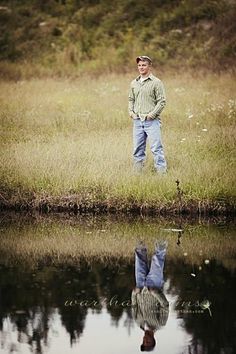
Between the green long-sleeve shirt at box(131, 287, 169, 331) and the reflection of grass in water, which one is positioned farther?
the reflection of grass in water

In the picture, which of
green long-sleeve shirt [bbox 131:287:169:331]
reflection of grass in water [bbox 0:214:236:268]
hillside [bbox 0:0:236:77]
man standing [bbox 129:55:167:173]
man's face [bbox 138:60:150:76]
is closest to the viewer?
green long-sleeve shirt [bbox 131:287:169:331]

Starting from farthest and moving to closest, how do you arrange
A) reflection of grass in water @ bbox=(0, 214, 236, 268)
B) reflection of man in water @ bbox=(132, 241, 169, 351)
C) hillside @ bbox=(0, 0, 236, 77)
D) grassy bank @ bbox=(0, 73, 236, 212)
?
hillside @ bbox=(0, 0, 236, 77), grassy bank @ bbox=(0, 73, 236, 212), reflection of grass in water @ bbox=(0, 214, 236, 268), reflection of man in water @ bbox=(132, 241, 169, 351)

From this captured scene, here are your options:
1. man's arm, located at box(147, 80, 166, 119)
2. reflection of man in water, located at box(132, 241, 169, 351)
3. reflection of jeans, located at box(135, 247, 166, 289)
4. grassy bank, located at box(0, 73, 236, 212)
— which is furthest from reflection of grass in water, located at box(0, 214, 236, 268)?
man's arm, located at box(147, 80, 166, 119)

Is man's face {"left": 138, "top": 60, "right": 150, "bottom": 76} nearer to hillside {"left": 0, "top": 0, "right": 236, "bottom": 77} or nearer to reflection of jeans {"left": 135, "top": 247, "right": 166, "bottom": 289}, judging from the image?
reflection of jeans {"left": 135, "top": 247, "right": 166, "bottom": 289}

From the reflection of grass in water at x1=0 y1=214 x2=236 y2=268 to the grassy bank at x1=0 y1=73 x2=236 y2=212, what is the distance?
84 centimetres

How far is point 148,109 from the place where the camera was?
13.5 m

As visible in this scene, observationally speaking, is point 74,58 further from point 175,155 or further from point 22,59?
point 175,155

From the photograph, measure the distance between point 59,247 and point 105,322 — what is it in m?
3.25

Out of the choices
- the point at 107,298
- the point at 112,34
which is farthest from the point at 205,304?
the point at 112,34

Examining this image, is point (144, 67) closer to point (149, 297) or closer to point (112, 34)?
point (149, 297)

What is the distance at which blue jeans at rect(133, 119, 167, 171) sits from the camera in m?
13.4

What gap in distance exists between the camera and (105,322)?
7.55 m

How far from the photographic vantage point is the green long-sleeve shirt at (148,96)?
13.4 m

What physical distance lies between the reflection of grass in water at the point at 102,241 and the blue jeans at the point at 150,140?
5.46 ft
